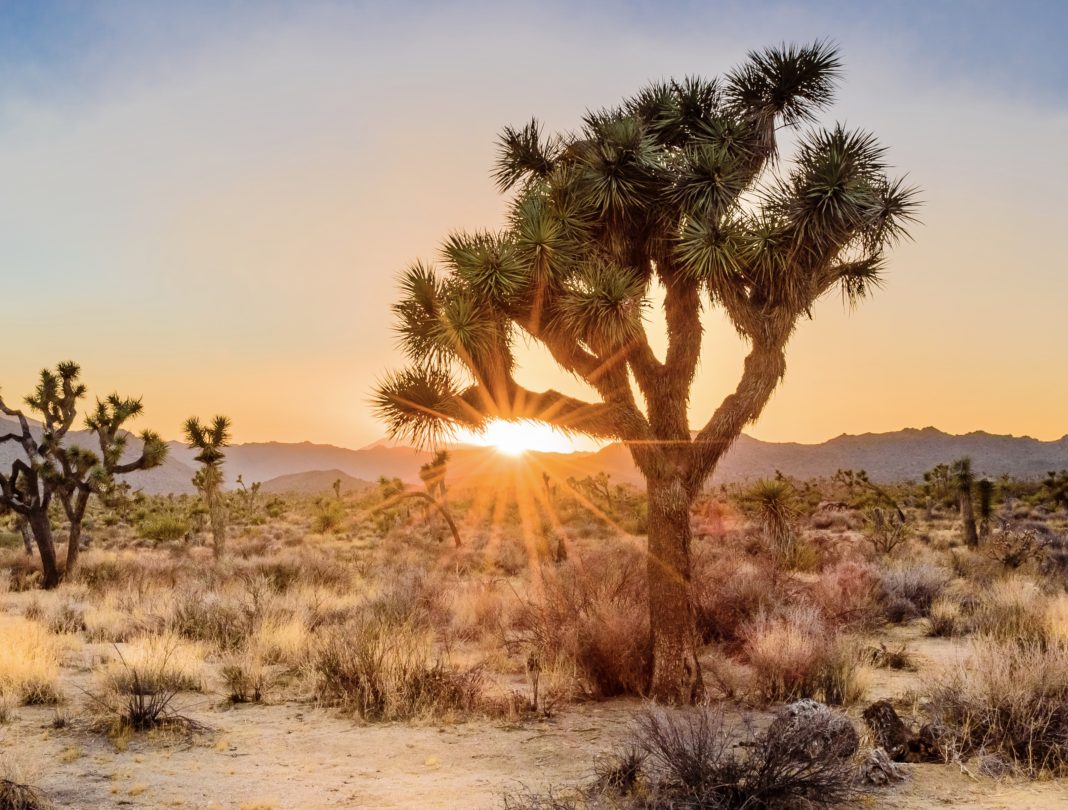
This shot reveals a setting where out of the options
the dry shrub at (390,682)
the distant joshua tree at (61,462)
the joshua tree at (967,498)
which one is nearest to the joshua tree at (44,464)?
the distant joshua tree at (61,462)

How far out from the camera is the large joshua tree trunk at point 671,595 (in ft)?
29.1

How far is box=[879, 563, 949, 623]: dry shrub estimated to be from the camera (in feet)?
45.1

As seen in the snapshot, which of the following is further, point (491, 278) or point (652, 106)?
point (652, 106)

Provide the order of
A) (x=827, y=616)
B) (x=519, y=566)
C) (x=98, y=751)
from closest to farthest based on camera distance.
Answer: (x=98, y=751)
(x=827, y=616)
(x=519, y=566)

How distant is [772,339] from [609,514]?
93.4 ft

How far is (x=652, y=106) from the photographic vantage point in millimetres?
10469

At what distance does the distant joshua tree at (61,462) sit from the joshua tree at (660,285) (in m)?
14.2

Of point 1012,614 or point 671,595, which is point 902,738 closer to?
point 671,595

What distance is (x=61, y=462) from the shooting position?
20.6 metres

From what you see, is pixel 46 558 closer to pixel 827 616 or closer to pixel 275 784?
pixel 275 784

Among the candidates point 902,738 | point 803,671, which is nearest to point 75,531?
point 803,671

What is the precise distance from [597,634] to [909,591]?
25.6 feet

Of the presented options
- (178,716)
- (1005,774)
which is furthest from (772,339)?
(178,716)

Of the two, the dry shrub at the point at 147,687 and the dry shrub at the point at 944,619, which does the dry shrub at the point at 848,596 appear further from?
the dry shrub at the point at 147,687
